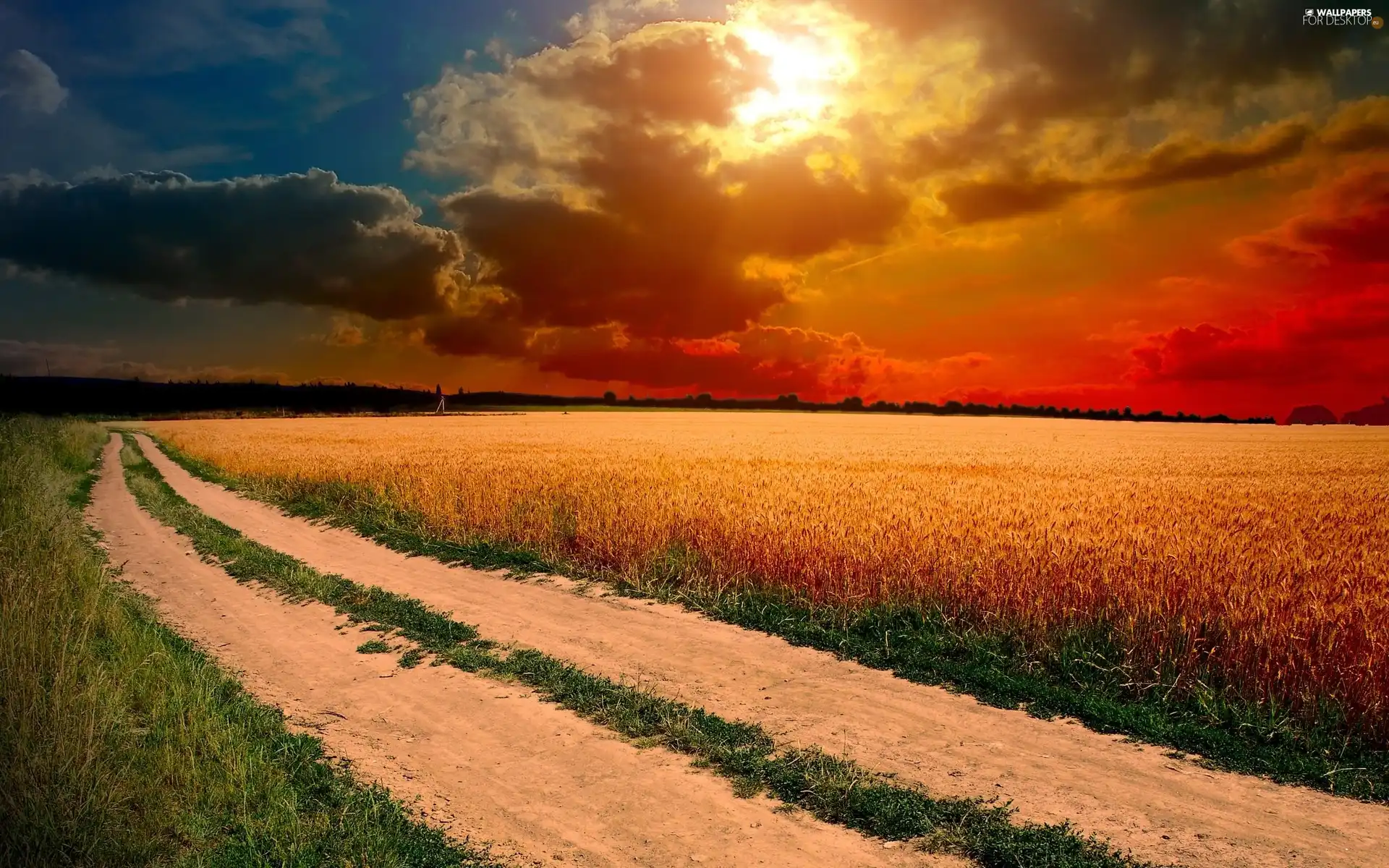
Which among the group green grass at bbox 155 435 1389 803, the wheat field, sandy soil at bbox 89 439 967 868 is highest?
the wheat field

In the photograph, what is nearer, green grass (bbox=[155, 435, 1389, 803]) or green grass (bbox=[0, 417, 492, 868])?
green grass (bbox=[0, 417, 492, 868])

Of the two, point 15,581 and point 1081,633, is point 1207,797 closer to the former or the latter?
point 1081,633

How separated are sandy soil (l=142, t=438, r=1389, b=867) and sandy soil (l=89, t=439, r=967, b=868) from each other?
129 cm

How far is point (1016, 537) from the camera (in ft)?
40.3

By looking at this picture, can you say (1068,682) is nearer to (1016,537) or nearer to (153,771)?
(1016,537)

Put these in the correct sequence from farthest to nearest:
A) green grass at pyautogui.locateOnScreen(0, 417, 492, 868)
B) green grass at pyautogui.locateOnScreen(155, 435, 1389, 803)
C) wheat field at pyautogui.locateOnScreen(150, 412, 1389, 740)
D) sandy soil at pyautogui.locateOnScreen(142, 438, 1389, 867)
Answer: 1. wheat field at pyautogui.locateOnScreen(150, 412, 1389, 740)
2. green grass at pyautogui.locateOnScreen(155, 435, 1389, 803)
3. sandy soil at pyautogui.locateOnScreen(142, 438, 1389, 867)
4. green grass at pyautogui.locateOnScreen(0, 417, 492, 868)

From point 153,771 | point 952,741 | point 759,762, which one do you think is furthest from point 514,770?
point 952,741

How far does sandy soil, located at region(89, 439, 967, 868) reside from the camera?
5.47m

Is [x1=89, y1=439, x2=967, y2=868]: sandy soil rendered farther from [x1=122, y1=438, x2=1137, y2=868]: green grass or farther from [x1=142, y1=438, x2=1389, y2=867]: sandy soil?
[x1=142, y1=438, x2=1389, y2=867]: sandy soil

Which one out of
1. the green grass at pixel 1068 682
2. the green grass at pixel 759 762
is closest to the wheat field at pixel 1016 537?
the green grass at pixel 1068 682

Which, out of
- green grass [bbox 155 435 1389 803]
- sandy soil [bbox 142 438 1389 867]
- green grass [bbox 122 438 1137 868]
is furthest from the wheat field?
green grass [bbox 122 438 1137 868]

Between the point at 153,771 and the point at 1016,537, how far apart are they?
1127 cm

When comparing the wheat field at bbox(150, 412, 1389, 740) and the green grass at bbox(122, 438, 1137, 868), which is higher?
the wheat field at bbox(150, 412, 1389, 740)

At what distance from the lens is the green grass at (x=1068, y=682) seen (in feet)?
22.8
